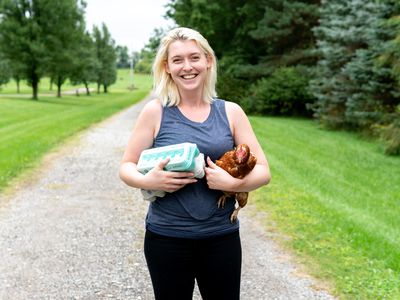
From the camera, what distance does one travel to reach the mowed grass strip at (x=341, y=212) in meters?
4.80

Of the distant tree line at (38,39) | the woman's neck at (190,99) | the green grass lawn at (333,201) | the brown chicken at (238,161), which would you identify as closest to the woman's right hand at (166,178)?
the brown chicken at (238,161)

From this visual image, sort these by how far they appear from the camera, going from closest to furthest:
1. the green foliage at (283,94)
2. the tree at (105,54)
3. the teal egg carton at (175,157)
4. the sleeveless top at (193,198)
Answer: the teal egg carton at (175,157) → the sleeveless top at (193,198) → the green foliage at (283,94) → the tree at (105,54)

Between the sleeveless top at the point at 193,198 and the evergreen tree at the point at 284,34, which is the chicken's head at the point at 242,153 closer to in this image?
the sleeveless top at the point at 193,198

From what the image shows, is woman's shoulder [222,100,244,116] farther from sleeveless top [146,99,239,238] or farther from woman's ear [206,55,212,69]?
woman's ear [206,55,212,69]

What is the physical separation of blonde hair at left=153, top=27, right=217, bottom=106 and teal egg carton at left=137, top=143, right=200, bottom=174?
27 cm

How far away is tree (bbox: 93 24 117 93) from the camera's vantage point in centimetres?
6739

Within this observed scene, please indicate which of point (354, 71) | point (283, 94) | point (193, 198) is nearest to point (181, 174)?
point (193, 198)

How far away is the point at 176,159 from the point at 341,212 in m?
5.31

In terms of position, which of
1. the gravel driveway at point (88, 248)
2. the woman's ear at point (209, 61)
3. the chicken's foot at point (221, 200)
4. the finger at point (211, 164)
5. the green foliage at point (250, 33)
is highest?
the green foliage at point (250, 33)

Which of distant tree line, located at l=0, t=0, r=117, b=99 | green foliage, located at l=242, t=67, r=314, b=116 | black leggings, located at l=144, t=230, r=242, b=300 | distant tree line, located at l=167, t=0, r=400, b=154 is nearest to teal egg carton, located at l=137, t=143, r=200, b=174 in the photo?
black leggings, located at l=144, t=230, r=242, b=300

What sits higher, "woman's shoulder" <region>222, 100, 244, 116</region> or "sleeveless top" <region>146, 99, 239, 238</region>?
"woman's shoulder" <region>222, 100, 244, 116</region>

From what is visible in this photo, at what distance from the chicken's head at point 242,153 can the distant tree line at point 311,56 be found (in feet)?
32.5

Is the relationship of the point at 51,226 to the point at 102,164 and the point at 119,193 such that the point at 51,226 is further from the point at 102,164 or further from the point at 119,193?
the point at 102,164

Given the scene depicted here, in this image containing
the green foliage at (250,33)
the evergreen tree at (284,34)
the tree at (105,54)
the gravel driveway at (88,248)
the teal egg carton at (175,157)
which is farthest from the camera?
the tree at (105,54)
